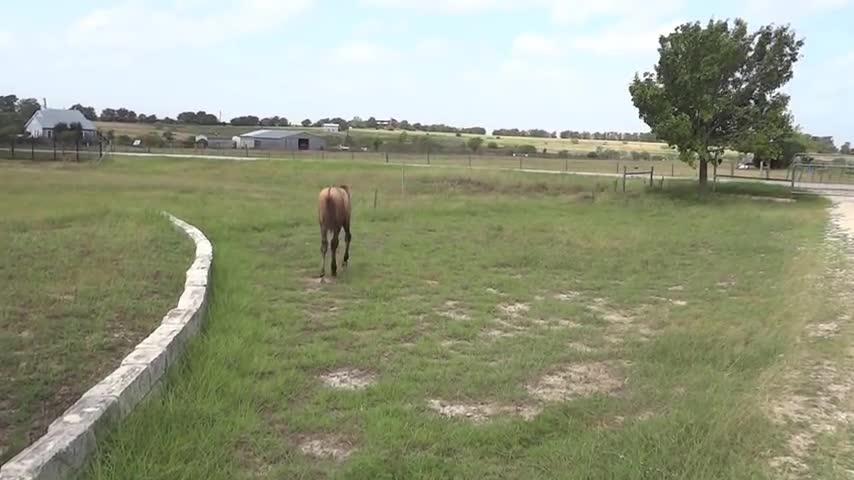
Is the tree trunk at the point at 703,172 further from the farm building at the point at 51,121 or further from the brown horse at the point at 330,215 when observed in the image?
the farm building at the point at 51,121

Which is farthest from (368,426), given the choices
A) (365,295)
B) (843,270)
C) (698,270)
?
(843,270)

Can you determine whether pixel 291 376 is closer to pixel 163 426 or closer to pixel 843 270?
pixel 163 426

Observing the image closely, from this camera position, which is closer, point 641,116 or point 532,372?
point 532,372

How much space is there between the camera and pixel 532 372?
523 cm

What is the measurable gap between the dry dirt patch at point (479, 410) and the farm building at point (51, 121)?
69.6m

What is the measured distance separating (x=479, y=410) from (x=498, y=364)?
39.7 inches

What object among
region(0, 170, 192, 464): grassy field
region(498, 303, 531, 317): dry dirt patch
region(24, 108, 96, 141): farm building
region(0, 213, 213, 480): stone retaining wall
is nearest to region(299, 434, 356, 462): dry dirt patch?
region(0, 213, 213, 480): stone retaining wall

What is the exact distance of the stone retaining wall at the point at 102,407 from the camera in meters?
3.06

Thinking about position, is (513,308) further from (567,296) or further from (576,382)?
(576,382)

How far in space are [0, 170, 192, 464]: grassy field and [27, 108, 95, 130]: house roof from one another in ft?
214

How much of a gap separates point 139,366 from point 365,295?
3873mm

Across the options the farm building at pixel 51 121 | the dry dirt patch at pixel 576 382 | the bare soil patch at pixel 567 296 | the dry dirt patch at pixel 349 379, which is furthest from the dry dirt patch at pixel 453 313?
the farm building at pixel 51 121

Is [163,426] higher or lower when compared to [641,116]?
lower

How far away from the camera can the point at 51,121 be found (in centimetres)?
7144
